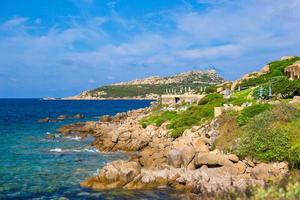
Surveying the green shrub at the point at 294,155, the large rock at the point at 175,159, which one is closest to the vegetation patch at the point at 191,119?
the large rock at the point at 175,159

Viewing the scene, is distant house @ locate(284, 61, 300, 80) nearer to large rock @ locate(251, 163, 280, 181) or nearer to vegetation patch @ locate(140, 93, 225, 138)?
vegetation patch @ locate(140, 93, 225, 138)

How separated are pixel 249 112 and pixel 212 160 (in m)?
9.29

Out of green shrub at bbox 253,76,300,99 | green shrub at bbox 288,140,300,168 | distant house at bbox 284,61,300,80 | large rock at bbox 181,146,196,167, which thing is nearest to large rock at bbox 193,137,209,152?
large rock at bbox 181,146,196,167

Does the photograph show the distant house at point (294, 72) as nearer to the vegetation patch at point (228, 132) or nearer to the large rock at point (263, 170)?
the vegetation patch at point (228, 132)

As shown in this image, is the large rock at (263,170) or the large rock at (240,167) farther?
the large rock at (240,167)

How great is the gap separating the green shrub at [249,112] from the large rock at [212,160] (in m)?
7.05

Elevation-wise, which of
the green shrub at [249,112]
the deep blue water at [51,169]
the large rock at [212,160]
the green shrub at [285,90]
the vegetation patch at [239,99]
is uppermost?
the green shrub at [285,90]

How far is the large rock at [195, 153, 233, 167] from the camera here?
2709 centimetres

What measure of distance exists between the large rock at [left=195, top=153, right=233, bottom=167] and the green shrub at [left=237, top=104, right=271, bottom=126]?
7.05 meters

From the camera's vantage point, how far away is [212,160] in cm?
2736

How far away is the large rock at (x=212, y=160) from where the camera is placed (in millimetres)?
27094

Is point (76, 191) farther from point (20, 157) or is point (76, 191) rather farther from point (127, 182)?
point (20, 157)

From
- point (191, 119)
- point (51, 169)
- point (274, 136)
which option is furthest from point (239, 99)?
point (51, 169)

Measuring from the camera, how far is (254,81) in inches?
2778
